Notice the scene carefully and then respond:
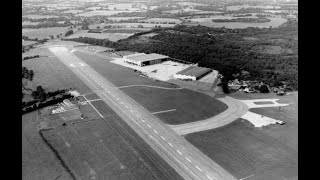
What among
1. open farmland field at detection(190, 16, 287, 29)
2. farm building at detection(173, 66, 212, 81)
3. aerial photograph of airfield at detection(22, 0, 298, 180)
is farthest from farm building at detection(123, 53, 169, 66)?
open farmland field at detection(190, 16, 287, 29)

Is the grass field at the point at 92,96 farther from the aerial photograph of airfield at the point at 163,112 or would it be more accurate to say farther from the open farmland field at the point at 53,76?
the open farmland field at the point at 53,76

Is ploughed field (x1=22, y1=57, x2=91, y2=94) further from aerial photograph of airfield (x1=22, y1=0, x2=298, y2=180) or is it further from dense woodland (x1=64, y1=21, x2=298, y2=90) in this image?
dense woodland (x1=64, y1=21, x2=298, y2=90)

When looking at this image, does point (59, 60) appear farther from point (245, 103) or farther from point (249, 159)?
point (249, 159)

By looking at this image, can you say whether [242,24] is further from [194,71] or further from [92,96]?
[92,96]

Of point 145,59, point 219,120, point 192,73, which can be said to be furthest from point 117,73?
point 219,120

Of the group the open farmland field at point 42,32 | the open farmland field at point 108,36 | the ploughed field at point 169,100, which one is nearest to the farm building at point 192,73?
the ploughed field at point 169,100
